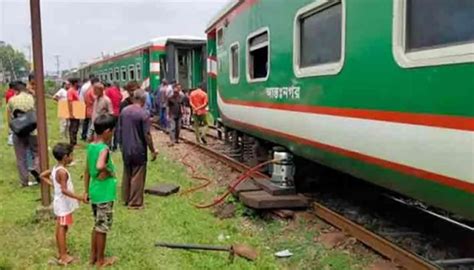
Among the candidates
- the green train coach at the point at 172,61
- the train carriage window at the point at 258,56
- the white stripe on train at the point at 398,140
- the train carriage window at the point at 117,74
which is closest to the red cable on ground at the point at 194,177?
the train carriage window at the point at 258,56

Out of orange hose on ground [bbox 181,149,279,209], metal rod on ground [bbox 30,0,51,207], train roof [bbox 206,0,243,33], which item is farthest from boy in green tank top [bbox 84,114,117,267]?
train roof [bbox 206,0,243,33]

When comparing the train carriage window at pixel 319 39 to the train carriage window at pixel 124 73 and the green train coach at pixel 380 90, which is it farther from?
the train carriage window at pixel 124 73

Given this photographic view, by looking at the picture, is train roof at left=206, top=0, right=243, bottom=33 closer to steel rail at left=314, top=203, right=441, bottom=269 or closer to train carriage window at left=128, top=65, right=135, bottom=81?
steel rail at left=314, top=203, right=441, bottom=269

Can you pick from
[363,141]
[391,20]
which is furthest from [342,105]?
[391,20]

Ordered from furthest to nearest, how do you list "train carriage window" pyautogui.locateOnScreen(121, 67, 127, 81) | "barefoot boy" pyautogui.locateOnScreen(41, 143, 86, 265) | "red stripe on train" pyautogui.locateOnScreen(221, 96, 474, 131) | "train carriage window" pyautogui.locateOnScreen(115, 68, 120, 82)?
"train carriage window" pyautogui.locateOnScreen(115, 68, 120, 82) < "train carriage window" pyautogui.locateOnScreen(121, 67, 127, 81) < "barefoot boy" pyautogui.locateOnScreen(41, 143, 86, 265) < "red stripe on train" pyautogui.locateOnScreen(221, 96, 474, 131)

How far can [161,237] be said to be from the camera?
6098 mm

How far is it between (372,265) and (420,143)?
1587 mm

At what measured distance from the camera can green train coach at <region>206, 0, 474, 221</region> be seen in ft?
11.3

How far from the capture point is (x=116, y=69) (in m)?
27.0

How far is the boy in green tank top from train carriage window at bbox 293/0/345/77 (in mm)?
2129

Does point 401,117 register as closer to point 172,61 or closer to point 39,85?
point 39,85

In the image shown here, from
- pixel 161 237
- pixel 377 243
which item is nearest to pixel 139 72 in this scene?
pixel 161 237

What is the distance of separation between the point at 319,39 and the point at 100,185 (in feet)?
8.51

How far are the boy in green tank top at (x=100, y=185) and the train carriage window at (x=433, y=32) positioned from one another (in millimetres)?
2644
